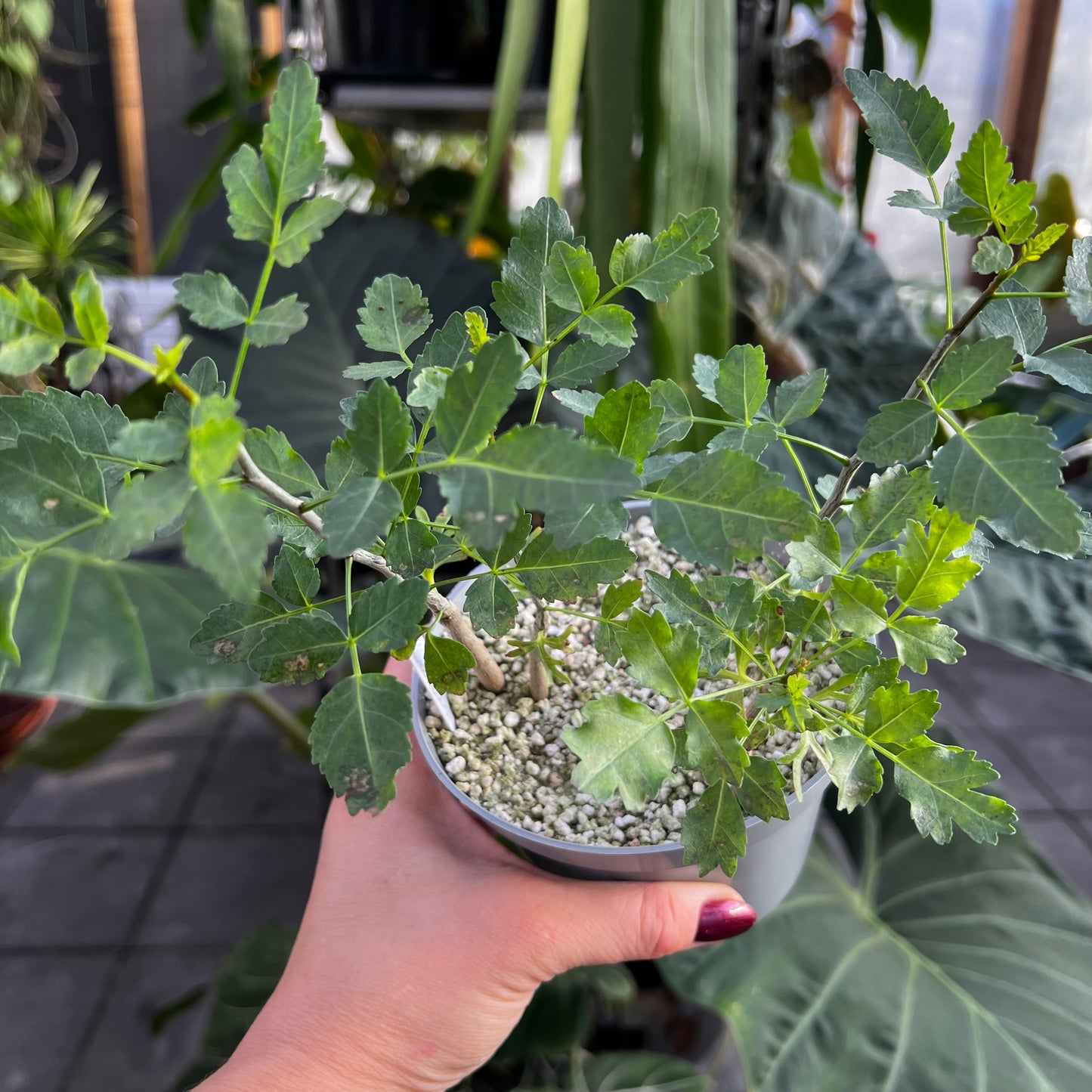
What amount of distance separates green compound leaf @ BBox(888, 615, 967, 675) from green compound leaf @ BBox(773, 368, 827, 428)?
8 centimetres

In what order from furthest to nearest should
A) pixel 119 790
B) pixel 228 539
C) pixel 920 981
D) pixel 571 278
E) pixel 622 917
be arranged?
pixel 119 790 → pixel 920 981 → pixel 622 917 → pixel 571 278 → pixel 228 539

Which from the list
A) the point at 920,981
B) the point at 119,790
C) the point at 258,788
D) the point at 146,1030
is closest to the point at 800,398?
the point at 920,981

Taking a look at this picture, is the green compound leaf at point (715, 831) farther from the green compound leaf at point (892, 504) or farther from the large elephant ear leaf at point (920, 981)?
the large elephant ear leaf at point (920, 981)

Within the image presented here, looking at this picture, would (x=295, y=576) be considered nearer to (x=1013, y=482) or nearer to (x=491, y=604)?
(x=491, y=604)

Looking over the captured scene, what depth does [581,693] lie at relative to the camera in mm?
413

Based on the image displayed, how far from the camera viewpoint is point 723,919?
→ 40cm

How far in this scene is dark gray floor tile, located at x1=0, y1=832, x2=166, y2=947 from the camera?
123 cm

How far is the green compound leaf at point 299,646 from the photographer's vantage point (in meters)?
0.27

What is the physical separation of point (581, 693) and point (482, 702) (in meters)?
0.05

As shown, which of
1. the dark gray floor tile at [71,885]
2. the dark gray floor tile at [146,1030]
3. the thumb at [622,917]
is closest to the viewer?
the thumb at [622,917]

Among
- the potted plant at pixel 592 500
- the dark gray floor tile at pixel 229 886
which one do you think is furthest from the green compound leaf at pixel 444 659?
the dark gray floor tile at pixel 229 886

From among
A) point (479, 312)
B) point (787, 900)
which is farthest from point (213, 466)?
point (787, 900)

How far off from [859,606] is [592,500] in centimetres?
15

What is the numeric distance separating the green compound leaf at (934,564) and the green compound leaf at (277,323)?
204 millimetres
